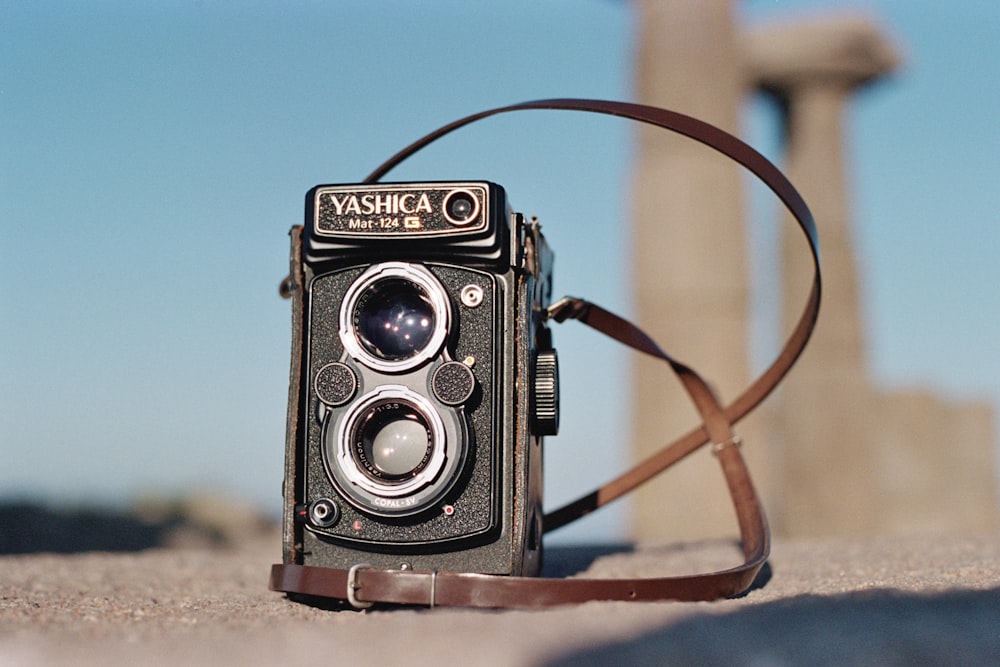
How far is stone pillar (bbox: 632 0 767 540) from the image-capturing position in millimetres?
6160

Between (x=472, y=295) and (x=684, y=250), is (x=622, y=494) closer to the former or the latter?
(x=472, y=295)

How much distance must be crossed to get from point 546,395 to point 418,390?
20 cm

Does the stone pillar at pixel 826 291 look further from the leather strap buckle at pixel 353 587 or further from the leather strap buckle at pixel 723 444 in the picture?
the leather strap buckle at pixel 353 587

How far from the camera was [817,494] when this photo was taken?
8.91m

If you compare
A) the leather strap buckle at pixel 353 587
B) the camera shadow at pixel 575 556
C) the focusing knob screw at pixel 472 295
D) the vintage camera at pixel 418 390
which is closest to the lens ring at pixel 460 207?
the vintage camera at pixel 418 390

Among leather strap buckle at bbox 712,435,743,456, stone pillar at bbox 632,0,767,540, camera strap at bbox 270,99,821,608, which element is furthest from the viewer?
stone pillar at bbox 632,0,767,540

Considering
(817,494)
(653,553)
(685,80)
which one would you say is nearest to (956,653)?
(653,553)

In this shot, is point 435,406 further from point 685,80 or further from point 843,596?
point 685,80

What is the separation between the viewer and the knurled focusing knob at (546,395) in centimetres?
184

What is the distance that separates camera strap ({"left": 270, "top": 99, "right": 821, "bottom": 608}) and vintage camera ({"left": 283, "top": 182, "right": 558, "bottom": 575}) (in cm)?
11

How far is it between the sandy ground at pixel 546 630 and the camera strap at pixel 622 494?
0.18 ft

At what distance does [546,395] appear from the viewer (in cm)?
184

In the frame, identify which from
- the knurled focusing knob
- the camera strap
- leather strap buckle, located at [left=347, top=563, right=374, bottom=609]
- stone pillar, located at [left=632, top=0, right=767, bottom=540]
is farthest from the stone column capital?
leather strap buckle, located at [left=347, top=563, right=374, bottom=609]

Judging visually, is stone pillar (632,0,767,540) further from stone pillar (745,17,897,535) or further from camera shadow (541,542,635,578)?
camera shadow (541,542,635,578)
